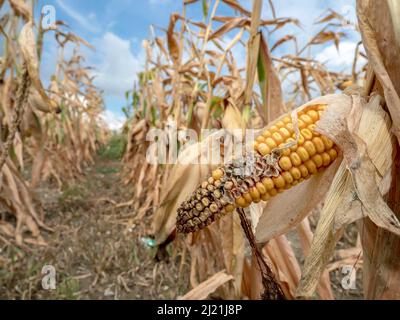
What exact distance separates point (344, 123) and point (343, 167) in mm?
95

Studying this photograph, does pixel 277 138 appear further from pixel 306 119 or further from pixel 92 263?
pixel 92 263

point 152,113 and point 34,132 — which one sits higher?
point 152,113

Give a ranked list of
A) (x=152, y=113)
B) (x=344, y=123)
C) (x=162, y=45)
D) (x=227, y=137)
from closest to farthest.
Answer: (x=344, y=123) → (x=227, y=137) → (x=162, y=45) → (x=152, y=113)

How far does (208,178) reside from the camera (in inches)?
30.9

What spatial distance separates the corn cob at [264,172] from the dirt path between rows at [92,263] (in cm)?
140

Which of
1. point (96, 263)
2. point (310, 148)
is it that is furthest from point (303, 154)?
point (96, 263)

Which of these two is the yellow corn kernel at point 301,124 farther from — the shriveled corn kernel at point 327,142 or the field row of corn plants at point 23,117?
the field row of corn plants at point 23,117

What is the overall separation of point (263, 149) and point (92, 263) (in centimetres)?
229

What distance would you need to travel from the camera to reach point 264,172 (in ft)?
2.48

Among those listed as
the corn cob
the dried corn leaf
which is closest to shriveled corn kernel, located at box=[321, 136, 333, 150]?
the corn cob

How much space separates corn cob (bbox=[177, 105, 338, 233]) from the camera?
29.5 inches

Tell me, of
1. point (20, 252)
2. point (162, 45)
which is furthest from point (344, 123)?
point (162, 45)
